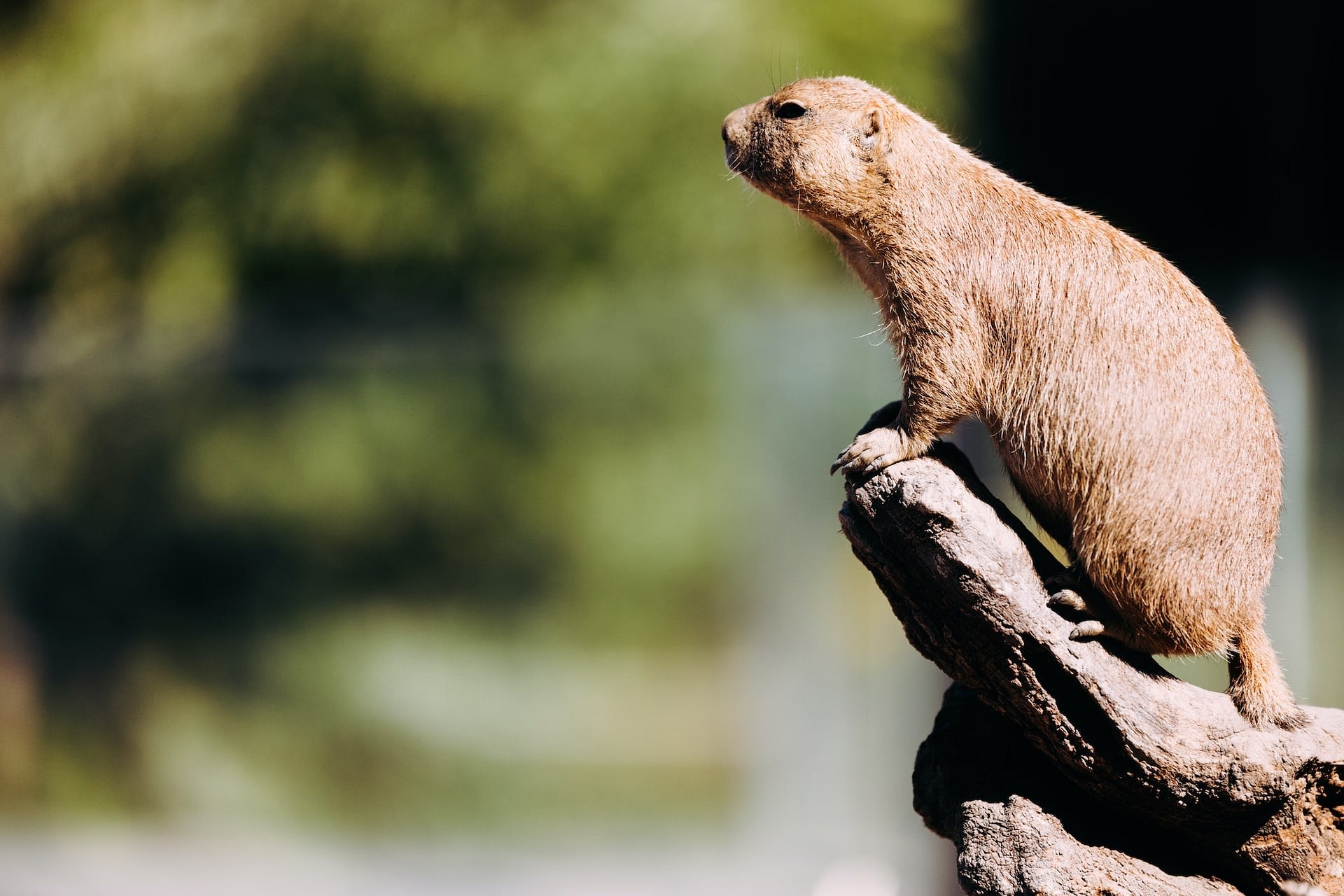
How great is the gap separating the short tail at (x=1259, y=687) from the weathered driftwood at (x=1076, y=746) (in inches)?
1.0

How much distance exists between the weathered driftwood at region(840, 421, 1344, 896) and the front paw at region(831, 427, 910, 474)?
43 mm

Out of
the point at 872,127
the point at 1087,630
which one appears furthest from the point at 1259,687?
the point at 872,127

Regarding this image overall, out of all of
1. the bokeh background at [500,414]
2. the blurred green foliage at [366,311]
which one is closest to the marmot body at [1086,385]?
the bokeh background at [500,414]

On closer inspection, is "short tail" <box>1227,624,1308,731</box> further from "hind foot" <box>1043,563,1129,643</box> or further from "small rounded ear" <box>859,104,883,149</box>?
"small rounded ear" <box>859,104,883,149</box>

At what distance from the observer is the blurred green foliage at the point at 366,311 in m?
8.82

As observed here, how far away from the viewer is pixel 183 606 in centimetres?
871

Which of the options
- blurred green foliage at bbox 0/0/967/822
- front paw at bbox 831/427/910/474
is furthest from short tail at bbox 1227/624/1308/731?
blurred green foliage at bbox 0/0/967/822

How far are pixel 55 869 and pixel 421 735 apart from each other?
2514 millimetres

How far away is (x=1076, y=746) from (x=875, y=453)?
0.72 meters

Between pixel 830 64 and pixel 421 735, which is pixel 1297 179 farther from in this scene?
pixel 421 735

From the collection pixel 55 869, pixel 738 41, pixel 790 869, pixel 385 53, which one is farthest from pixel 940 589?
pixel 385 53

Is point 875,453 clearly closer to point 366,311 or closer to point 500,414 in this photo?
point 500,414

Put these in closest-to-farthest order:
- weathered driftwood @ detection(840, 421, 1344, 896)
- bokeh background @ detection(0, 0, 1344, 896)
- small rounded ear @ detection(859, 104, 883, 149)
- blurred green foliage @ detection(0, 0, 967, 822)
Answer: weathered driftwood @ detection(840, 421, 1344, 896)
small rounded ear @ detection(859, 104, 883, 149)
bokeh background @ detection(0, 0, 1344, 896)
blurred green foliage @ detection(0, 0, 967, 822)

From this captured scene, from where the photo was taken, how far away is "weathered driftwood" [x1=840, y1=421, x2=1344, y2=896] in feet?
8.16
